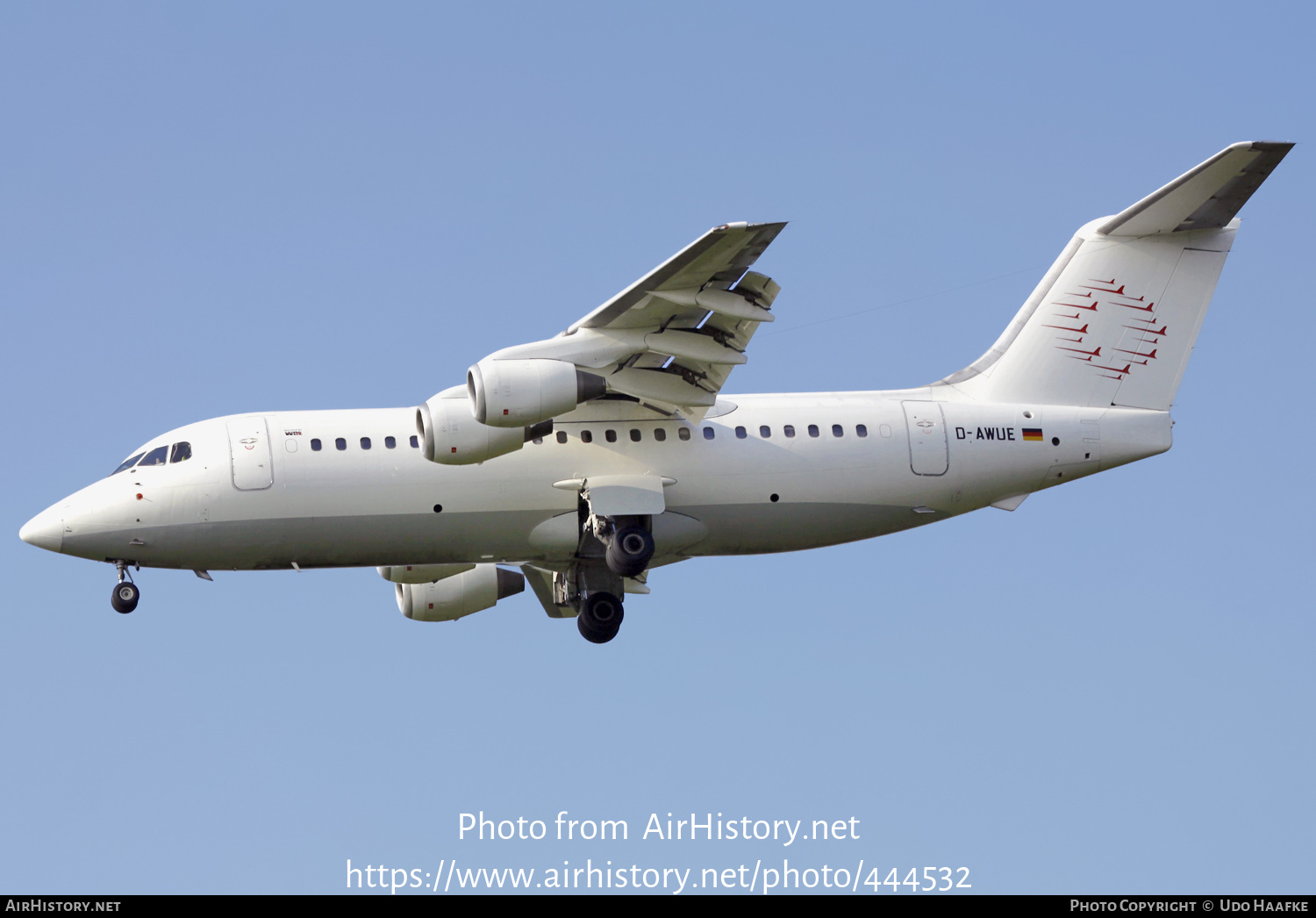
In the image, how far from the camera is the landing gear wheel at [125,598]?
2195 cm

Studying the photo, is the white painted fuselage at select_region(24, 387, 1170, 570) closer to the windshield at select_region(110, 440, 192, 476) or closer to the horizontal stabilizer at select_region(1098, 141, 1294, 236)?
the windshield at select_region(110, 440, 192, 476)

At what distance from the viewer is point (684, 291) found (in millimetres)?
20828

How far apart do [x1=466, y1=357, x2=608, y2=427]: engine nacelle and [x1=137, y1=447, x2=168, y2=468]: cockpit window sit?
389 cm

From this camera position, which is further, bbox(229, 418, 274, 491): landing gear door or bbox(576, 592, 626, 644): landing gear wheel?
bbox(576, 592, 626, 644): landing gear wheel

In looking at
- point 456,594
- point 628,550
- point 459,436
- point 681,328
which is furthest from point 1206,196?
point 456,594

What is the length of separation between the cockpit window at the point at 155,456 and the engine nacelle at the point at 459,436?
3.26 metres

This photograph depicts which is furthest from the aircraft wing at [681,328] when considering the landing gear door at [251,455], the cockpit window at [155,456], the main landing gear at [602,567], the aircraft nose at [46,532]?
the aircraft nose at [46,532]

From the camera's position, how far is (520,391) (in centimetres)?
2053

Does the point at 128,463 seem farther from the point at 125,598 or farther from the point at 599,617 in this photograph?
the point at 599,617

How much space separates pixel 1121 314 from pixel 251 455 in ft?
36.1

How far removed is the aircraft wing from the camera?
20.3 meters

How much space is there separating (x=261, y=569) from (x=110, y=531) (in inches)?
69.1

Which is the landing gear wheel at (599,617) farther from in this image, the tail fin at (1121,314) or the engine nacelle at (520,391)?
the tail fin at (1121,314)

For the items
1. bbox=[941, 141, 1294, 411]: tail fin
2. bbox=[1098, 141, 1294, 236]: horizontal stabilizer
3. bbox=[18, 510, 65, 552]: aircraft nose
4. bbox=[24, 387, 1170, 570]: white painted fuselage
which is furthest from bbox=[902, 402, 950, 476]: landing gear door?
bbox=[18, 510, 65, 552]: aircraft nose
